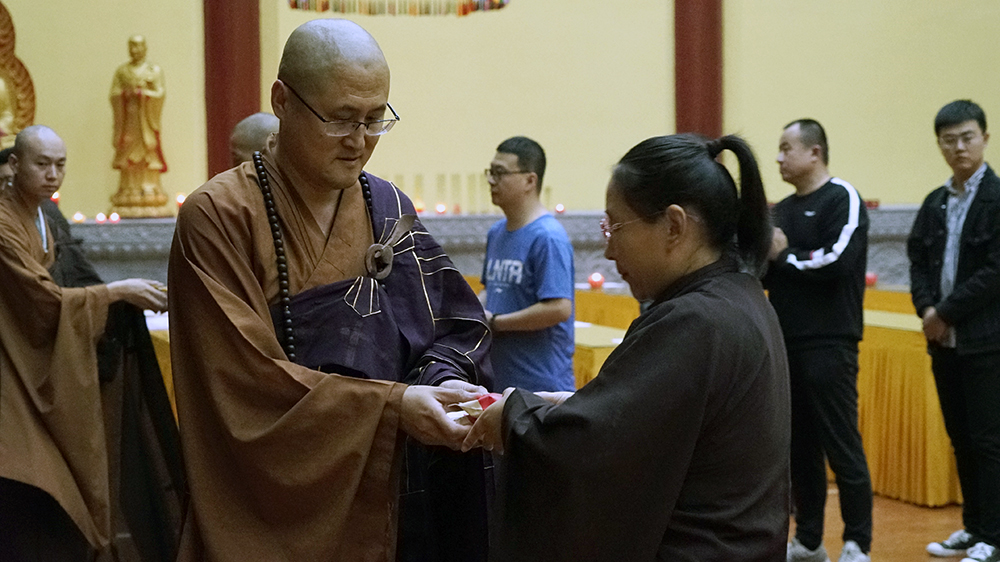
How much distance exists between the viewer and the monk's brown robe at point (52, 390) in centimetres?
288

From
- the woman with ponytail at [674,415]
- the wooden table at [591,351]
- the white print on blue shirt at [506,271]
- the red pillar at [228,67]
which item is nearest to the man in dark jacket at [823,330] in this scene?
the wooden table at [591,351]

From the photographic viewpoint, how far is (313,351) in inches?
71.2

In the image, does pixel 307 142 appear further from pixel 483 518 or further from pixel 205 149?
pixel 205 149

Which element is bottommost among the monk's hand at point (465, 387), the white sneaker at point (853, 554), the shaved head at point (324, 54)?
the white sneaker at point (853, 554)

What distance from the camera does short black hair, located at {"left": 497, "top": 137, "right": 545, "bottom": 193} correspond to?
362 centimetres

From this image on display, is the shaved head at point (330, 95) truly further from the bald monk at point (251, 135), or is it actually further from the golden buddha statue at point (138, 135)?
the golden buddha statue at point (138, 135)

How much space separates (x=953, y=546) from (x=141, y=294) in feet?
9.83

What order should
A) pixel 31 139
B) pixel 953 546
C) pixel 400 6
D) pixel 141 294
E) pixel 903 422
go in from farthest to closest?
pixel 400 6 → pixel 903 422 → pixel 953 546 → pixel 31 139 → pixel 141 294

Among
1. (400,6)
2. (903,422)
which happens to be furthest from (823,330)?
(400,6)

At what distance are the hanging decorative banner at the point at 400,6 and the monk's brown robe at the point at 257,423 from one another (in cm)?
483

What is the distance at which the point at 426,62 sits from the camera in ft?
26.9

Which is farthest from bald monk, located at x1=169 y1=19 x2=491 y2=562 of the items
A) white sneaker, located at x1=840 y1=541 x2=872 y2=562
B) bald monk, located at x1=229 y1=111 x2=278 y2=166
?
white sneaker, located at x1=840 y1=541 x2=872 y2=562

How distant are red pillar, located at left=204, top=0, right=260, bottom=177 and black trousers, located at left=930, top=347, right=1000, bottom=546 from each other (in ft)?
17.6

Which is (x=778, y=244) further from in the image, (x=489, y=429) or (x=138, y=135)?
(x=138, y=135)
